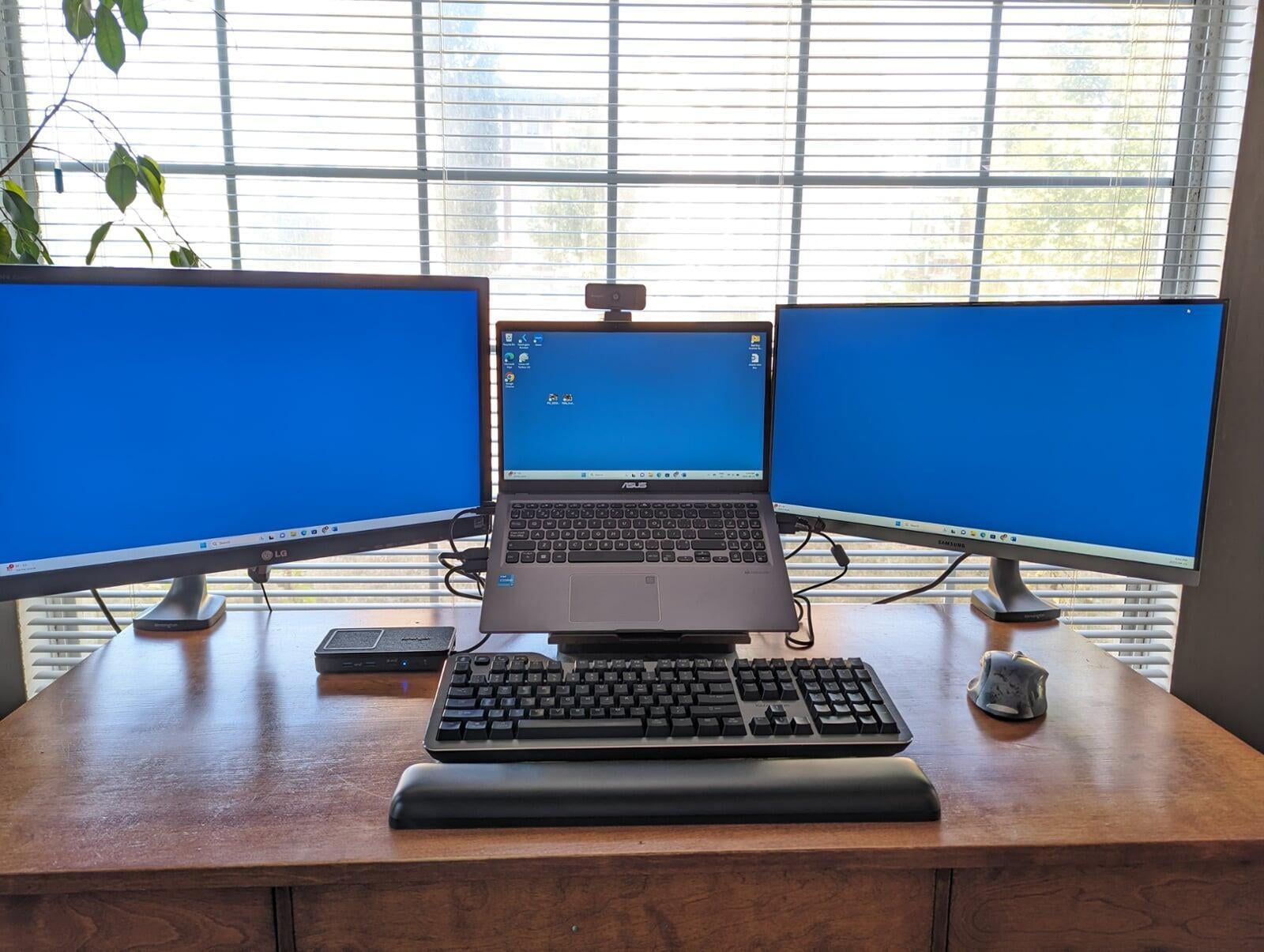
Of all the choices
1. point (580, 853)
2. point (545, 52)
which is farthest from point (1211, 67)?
point (580, 853)

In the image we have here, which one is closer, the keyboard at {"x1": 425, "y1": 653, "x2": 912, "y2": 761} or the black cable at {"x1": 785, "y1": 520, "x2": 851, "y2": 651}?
the keyboard at {"x1": 425, "y1": 653, "x2": 912, "y2": 761}

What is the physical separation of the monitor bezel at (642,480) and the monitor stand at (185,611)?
1.77 ft

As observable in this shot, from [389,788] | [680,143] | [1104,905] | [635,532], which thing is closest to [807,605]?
[635,532]

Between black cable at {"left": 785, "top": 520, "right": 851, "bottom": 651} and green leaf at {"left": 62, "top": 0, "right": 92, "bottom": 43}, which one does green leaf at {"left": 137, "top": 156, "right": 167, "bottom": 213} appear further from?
black cable at {"left": 785, "top": 520, "right": 851, "bottom": 651}

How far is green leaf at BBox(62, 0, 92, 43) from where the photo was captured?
1252 millimetres

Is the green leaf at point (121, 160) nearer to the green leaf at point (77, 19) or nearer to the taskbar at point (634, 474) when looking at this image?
the green leaf at point (77, 19)

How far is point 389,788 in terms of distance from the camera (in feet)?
2.63

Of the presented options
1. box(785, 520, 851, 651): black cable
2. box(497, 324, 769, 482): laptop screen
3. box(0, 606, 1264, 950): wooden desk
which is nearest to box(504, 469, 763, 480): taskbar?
box(497, 324, 769, 482): laptop screen

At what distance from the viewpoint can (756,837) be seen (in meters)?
0.73

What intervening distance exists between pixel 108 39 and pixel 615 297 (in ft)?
3.16

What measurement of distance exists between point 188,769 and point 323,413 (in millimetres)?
508

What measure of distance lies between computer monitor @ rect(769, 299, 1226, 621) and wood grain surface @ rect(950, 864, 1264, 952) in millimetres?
448

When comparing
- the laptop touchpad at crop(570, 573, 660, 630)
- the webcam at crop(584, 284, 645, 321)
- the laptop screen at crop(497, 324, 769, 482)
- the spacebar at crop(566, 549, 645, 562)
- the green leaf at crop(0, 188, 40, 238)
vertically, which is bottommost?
the laptop touchpad at crop(570, 573, 660, 630)

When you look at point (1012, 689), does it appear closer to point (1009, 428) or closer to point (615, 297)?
point (1009, 428)
